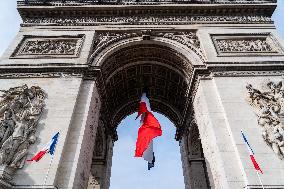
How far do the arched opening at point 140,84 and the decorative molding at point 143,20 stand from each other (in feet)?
4.70

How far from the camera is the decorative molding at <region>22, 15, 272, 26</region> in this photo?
1397cm

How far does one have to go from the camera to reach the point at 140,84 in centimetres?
1589

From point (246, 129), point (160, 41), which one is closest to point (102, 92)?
point (160, 41)

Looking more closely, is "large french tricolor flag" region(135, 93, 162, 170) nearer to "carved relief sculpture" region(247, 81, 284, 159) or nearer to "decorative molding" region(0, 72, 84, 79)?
"decorative molding" region(0, 72, 84, 79)

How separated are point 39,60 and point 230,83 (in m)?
7.75

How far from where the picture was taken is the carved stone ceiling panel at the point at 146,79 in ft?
44.1

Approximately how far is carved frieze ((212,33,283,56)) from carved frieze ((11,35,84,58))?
6.26 metres

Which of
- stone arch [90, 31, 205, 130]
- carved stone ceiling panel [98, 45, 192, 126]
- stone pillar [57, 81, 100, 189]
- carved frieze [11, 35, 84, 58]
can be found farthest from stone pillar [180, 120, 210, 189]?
carved frieze [11, 35, 84, 58]

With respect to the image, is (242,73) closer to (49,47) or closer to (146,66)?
(146,66)

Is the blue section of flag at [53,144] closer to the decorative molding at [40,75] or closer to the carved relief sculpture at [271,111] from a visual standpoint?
the decorative molding at [40,75]

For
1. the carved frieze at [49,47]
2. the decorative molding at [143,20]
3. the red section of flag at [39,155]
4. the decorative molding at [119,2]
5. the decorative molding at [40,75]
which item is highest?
the decorative molding at [119,2]

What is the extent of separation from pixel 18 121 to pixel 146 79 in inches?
303

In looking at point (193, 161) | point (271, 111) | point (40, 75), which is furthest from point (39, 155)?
point (193, 161)

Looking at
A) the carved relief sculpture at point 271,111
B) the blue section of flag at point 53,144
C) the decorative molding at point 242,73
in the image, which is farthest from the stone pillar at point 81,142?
the carved relief sculpture at point 271,111
